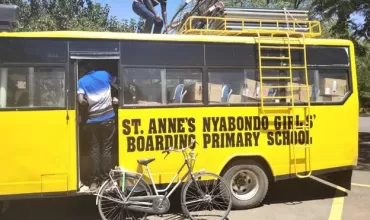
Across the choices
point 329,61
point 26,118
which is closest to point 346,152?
point 329,61

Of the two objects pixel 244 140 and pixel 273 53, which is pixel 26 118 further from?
pixel 273 53

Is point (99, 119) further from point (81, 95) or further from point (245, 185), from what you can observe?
point (245, 185)

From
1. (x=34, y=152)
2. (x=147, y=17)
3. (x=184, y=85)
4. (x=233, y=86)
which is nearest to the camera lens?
(x=34, y=152)

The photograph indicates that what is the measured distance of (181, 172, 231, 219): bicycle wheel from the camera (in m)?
6.19

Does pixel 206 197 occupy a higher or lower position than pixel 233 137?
lower

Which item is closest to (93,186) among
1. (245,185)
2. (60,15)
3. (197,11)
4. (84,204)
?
(84,204)

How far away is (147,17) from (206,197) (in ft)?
12.3

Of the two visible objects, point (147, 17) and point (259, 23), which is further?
point (147, 17)

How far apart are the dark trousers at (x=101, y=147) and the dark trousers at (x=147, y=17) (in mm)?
2579

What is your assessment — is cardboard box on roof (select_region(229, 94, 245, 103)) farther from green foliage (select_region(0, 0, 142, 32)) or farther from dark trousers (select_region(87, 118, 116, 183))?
green foliage (select_region(0, 0, 142, 32))

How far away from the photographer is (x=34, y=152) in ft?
19.3

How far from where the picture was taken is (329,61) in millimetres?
7301

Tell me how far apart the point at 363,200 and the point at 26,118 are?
572 cm

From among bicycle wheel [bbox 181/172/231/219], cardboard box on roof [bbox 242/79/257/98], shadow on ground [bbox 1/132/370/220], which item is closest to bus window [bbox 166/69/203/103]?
cardboard box on roof [bbox 242/79/257/98]
